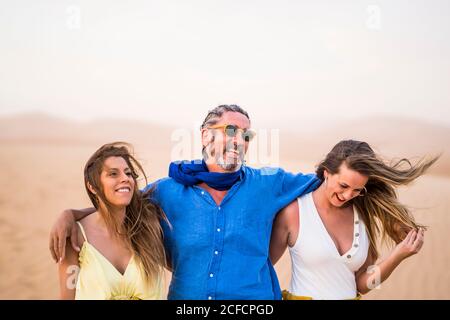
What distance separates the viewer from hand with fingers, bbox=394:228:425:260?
13.2 ft

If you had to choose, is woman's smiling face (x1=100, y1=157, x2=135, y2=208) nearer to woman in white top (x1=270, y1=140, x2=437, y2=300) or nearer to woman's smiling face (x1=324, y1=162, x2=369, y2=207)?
woman in white top (x1=270, y1=140, x2=437, y2=300)

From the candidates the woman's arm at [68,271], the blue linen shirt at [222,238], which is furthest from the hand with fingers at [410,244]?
the woman's arm at [68,271]

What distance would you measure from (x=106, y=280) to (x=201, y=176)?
2.97 ft

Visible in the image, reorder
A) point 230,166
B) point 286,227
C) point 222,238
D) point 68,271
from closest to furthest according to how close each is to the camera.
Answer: point 68,271 → point 222,238 → point 230,166 → point 286,227

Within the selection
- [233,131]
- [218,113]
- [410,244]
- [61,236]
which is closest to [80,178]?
[218,113]

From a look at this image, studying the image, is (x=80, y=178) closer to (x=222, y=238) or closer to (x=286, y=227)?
(x=286, y=227)

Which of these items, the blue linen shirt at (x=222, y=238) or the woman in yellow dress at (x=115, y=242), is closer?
the woman in yellow dress at (x=115, y=242)

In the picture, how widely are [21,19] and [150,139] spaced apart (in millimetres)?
6658

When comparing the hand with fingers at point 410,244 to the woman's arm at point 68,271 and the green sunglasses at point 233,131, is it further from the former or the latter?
the woman's arm at point 68,271

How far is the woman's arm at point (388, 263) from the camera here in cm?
404

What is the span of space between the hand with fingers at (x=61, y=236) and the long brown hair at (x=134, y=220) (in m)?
0.22

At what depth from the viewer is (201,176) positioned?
13.1 ft

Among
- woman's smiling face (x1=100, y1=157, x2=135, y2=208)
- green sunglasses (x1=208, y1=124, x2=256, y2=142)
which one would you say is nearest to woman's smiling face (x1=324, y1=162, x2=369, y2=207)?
green sunglasses (x1=208, y1=124, x2=256, y2=142)

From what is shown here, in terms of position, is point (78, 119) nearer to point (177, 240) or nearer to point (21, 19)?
point (21, 19)
